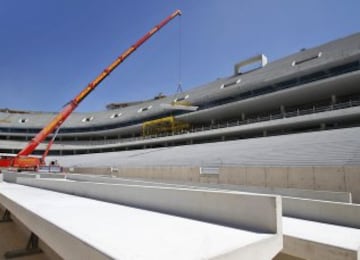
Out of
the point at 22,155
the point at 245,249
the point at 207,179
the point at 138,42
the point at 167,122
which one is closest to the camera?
the point at 245,249

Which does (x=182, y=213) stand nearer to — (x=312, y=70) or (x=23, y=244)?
(x=23, y=244)

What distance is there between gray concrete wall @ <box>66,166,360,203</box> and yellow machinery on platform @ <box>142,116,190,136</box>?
1079 inches

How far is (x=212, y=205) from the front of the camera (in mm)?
4363

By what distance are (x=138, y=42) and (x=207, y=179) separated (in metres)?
22.9

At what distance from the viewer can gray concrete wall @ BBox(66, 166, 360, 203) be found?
10.9m

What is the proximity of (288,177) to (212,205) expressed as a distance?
932 cm

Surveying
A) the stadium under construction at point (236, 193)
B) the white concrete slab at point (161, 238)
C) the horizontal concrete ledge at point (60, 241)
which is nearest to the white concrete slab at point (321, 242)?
the stadium under construction at point (236, 193)

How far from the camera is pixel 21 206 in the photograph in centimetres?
540

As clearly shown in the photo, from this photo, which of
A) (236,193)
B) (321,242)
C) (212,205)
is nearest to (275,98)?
(321,242)

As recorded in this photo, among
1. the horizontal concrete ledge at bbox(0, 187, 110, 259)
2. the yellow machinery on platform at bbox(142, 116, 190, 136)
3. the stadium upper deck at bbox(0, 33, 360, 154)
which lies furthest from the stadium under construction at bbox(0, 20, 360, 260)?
the yellow machinery on platform at bbox(142, 116, 190, 136)

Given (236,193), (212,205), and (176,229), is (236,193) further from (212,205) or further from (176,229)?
(176,229)

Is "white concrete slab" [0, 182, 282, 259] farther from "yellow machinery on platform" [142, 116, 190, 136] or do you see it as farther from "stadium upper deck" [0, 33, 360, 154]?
"yellow machinery on platform" [142, 116, 190, 136]

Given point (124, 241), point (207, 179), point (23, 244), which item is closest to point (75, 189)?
point (23, 244)

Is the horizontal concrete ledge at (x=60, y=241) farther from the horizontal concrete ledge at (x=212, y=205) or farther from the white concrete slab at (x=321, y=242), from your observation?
the white concrete slab at (x=321, y=242)
